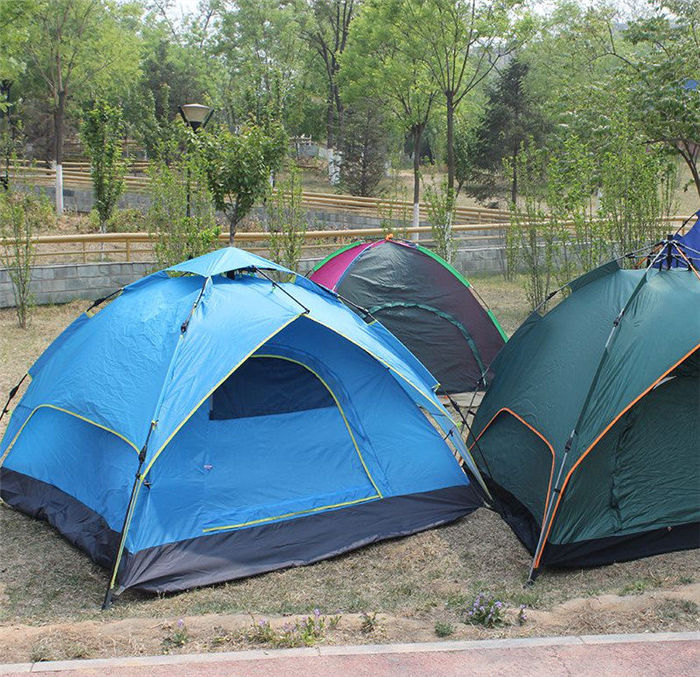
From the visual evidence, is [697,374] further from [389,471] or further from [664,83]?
[664,83]

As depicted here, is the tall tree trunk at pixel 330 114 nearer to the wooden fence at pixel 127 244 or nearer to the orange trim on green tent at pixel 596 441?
the wooden fence at pixel 127 244

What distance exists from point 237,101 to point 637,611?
104 ft

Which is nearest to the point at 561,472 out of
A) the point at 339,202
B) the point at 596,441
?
the point at 596,441

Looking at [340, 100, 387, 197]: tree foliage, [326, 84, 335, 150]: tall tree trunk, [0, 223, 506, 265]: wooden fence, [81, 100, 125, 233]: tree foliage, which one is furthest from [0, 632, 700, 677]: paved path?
[326, 84, 335, 150]: tall tree trunk

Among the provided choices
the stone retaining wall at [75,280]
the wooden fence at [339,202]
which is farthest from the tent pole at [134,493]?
the wooden fence at [339,202]

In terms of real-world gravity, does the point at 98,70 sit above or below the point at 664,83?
above

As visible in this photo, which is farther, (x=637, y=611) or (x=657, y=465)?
(x=657, y=465)

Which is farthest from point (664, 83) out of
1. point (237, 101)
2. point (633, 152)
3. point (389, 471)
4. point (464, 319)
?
point (237, 101)

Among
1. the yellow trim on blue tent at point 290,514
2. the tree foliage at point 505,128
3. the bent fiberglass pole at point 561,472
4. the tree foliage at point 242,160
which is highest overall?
the tree foliage at point 505,128

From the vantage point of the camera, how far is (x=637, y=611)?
4.79 metres

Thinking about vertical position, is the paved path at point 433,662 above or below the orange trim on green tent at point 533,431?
below

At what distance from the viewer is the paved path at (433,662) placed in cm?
406

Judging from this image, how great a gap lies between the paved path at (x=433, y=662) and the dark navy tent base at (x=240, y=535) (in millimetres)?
1144

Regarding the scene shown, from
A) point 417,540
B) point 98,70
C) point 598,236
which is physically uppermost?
point 98,70
